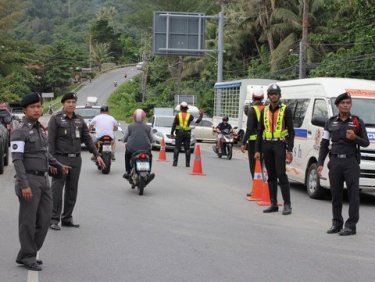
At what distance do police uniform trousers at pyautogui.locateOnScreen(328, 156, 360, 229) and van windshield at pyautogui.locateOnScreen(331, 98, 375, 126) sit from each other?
11.7 ft

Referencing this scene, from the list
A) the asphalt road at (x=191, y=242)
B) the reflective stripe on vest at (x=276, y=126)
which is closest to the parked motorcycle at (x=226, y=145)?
the asphalt road at (x=191, y=242)

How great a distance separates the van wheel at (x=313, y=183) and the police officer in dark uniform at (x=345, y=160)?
3.57m

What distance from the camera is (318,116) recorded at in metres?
13.4

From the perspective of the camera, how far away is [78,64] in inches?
4262

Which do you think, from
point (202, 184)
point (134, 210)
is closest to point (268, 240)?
point (134, 210)

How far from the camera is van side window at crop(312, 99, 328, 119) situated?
13.2 m

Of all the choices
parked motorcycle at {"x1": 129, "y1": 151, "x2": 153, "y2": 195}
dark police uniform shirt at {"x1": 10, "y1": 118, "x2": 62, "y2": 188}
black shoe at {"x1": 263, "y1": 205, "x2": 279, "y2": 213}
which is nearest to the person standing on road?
black shoe at {"x1": 263, "y1": 205, "x2": 279, "y2": 213}

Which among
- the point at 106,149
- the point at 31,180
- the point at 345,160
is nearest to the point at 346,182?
the point at 345,160

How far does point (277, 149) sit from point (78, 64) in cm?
10008

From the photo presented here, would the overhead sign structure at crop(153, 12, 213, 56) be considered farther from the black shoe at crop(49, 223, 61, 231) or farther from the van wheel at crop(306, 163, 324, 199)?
the black shoe at crop(49, 223, 61, 231)

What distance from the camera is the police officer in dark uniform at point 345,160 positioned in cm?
923

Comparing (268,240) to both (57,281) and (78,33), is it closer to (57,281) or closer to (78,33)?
(57,281)

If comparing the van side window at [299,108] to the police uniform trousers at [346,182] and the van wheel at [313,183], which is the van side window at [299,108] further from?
the police uniform trousers at [346,182]

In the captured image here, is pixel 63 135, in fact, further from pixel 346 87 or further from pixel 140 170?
pixel 346 87
